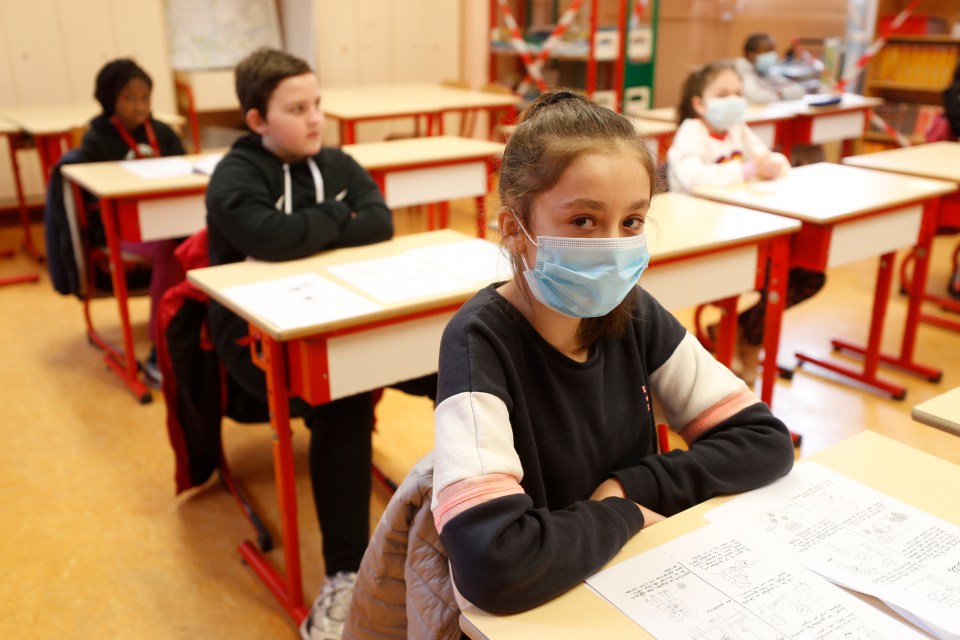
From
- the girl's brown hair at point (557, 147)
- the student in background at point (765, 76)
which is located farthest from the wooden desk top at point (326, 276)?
the student in background at point (765, 76)

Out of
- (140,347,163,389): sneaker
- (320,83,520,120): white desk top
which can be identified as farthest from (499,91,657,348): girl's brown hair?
(320,83,520,120): white desk top

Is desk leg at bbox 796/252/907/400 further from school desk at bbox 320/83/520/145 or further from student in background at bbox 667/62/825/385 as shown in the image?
school desk at bbox 320/83/520/145

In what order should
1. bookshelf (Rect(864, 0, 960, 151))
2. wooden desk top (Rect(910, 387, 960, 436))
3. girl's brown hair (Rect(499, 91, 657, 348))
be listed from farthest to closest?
bookshelf (Rect(864, 0, 960, 151)) → wooden desk top (Rect(910, 387, 960, 436)) → girl's brown hair (Rect(499, 91, 657, 348))

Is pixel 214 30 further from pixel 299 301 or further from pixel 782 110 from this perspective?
pixel 299 301

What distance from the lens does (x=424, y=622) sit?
1098 mm

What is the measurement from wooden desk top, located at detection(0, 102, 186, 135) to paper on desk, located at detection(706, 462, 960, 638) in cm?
377

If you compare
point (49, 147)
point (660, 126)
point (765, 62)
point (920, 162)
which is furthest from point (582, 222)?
point (765, 62)

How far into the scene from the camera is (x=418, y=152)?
147 inches

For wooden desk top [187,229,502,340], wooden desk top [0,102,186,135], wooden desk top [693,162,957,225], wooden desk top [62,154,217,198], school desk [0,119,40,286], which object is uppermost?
wooden desk top [0,102,186,135]

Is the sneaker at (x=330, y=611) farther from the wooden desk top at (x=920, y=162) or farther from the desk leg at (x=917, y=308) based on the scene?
the wooden desk top at (x=920, y=162)

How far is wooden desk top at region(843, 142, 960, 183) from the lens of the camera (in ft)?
10.3

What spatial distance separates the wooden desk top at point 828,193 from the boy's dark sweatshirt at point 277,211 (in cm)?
117

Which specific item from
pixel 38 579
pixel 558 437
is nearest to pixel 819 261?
pixel 558 437

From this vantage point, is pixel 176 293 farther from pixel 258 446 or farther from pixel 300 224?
pixel 258 446
